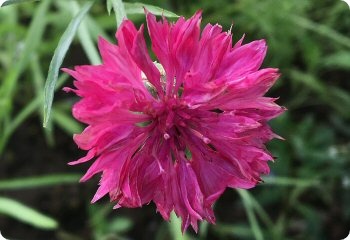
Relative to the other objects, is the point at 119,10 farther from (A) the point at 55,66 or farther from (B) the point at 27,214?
(B) the point at 27,214

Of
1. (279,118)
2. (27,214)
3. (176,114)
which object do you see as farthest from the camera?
(279,118)

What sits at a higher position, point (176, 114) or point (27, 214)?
point (176, 114)

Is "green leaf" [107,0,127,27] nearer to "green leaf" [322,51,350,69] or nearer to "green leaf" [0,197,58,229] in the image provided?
"green leaf" [0,197,58,229]

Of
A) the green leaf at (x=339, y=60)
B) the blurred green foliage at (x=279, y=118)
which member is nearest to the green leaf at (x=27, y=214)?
the blurred green foliage at (x=279, y=118)

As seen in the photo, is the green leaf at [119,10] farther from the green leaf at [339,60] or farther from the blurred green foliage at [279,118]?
the green leaf at [339,60]

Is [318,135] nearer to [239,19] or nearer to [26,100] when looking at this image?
[239,19]

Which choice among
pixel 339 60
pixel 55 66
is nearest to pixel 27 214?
pixel 55 66
